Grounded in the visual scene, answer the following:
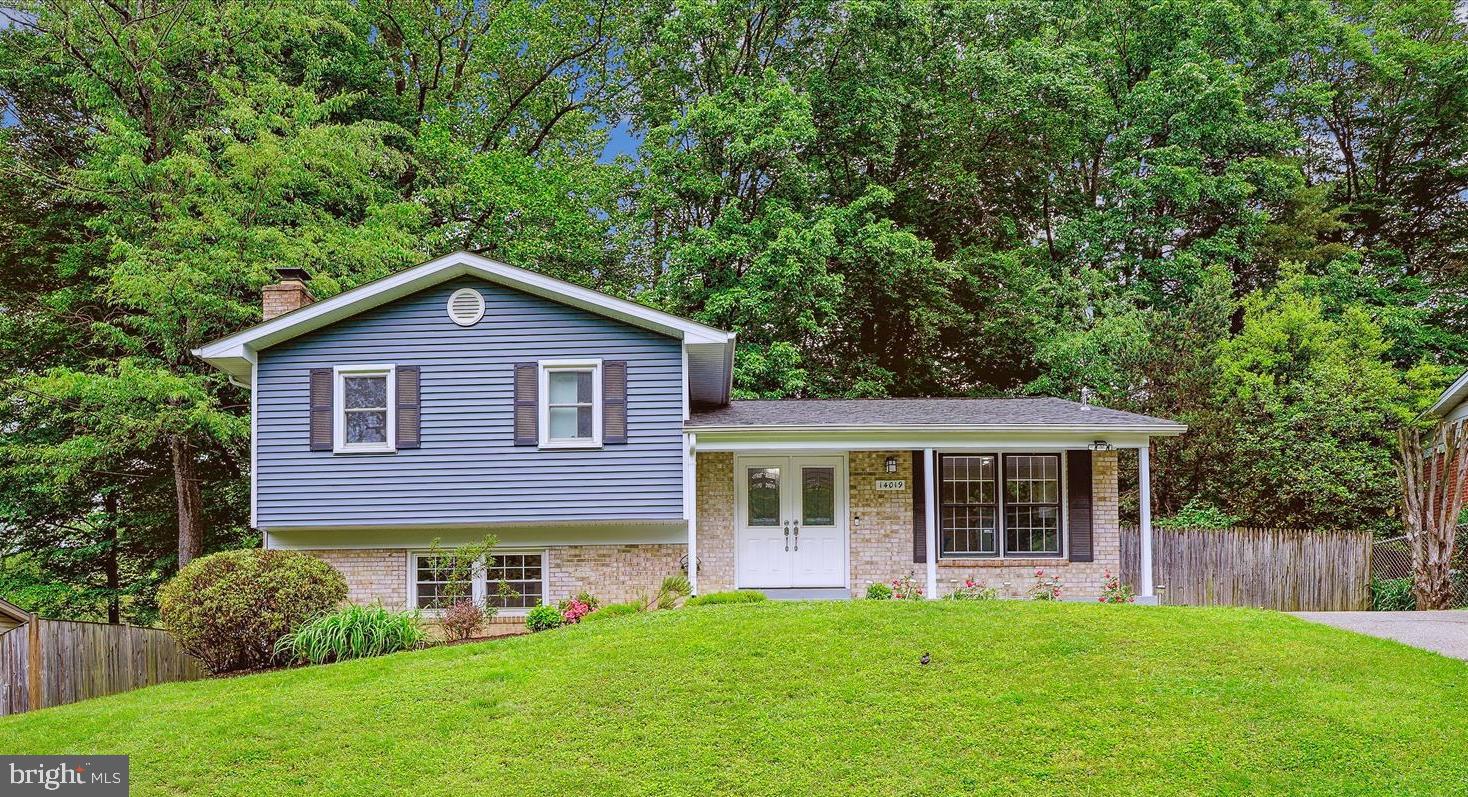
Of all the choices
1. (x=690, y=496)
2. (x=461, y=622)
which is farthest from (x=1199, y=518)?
(x=461, y=622)

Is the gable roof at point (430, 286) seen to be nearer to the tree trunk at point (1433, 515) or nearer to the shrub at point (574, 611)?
the shrub at point (574, 611)

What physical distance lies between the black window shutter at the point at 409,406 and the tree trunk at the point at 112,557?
35.4 ft

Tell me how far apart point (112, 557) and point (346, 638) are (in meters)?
13.6

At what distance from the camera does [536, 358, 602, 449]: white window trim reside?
570 inches

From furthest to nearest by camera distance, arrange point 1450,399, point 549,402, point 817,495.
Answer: point 1450,399 → point 817,495 → point 549,402

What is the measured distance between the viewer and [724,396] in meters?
18.0

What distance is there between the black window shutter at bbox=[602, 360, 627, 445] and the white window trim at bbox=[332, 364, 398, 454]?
9.73ft

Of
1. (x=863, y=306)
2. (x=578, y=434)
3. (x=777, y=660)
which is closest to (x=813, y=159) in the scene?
(x=863, y=306)

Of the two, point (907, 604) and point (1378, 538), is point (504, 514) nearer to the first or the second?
point (907, 604)

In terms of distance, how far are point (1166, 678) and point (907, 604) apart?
10.6 feet

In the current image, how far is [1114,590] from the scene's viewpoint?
15.2 meters

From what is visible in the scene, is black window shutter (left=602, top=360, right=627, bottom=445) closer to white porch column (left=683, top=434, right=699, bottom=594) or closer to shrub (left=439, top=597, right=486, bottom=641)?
white porch column (left=683, top=434, right=699, bottom=594)

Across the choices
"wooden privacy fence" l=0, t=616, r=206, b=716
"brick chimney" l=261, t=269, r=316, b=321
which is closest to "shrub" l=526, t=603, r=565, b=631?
"wooden privacy fence" l=0, t=616, r=206, b=716

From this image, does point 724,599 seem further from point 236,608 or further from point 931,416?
point 236,608
